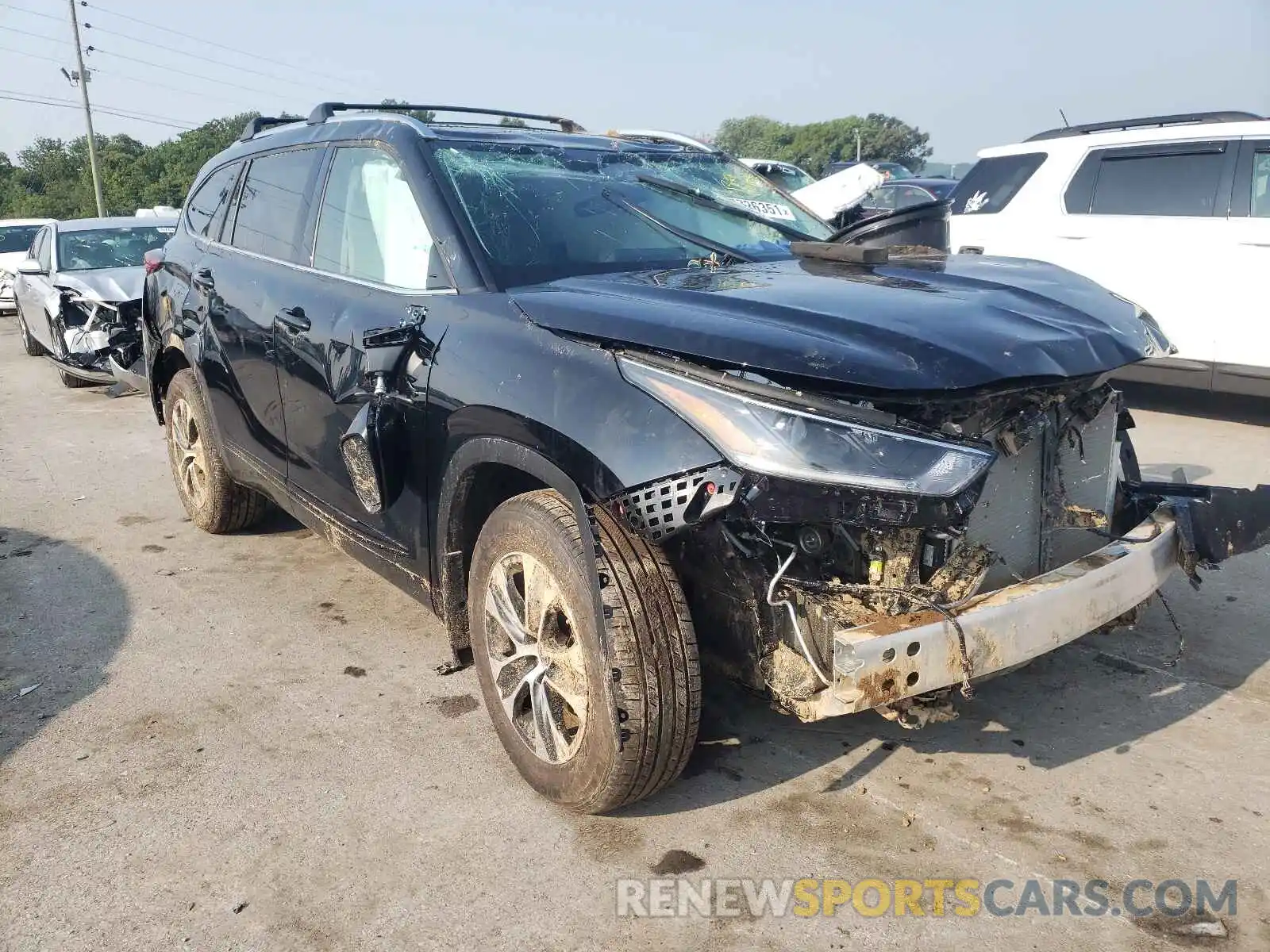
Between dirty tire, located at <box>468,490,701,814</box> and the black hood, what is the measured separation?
1.65ft

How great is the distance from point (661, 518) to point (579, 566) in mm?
315

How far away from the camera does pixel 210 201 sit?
5.19 m

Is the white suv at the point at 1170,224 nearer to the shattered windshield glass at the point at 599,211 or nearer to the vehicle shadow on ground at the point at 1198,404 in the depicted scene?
the vehicle shadow on ground at the point at 1198,404

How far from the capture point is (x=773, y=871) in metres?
2.60

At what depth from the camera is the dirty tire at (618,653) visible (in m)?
2.46

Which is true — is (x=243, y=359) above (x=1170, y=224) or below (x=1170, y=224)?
below

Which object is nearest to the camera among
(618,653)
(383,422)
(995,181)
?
(618,653)

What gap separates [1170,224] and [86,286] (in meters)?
9.42

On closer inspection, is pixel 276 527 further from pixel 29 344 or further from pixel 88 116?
pixel 88 116

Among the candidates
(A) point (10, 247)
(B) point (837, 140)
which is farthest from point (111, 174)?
(B) point (837, 140)

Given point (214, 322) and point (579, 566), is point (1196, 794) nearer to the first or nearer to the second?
point (579, 566)

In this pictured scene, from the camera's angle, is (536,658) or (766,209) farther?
(766,209)

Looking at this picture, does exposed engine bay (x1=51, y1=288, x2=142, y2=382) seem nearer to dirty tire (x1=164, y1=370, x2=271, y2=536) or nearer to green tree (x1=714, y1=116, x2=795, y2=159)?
dirty tire (x1=164, y1=370, x2=271, y2=536)

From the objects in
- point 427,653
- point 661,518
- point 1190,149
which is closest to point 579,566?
point 661,518
